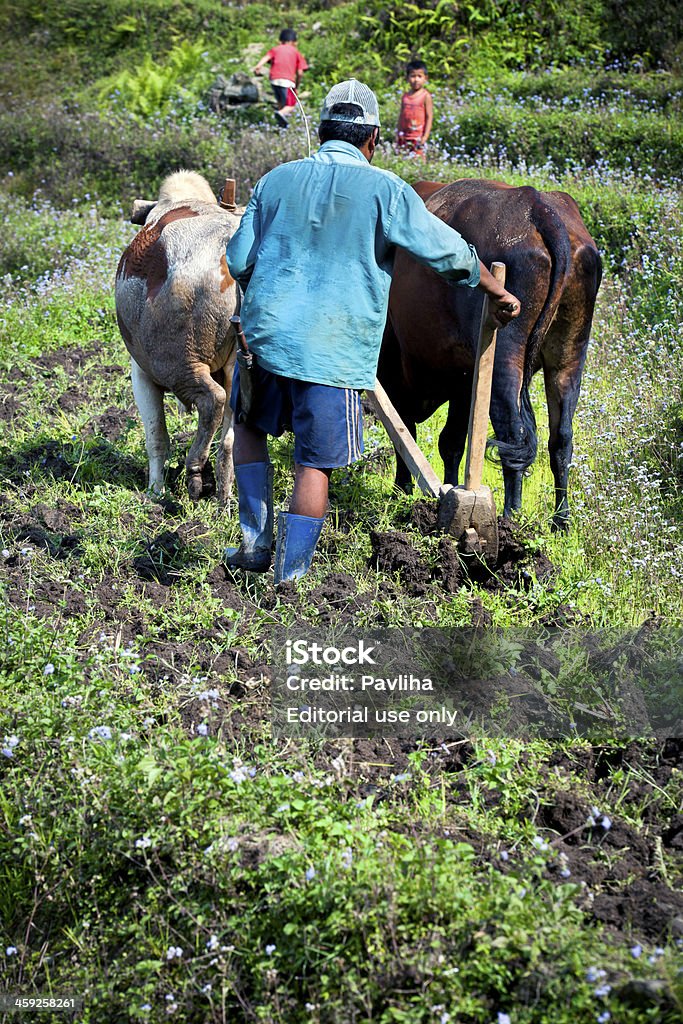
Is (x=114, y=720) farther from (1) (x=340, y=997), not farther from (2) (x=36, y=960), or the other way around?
(1) (x=340, y=997)

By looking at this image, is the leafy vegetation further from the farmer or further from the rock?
the rock

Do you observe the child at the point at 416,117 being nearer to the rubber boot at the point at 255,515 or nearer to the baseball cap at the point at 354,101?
the baseball cap at the point at 354,101

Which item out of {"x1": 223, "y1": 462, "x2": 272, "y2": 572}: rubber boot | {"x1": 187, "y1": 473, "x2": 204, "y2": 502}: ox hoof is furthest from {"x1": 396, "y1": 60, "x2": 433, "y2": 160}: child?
{"x1": 223, "y1": 462, "x2": 272, "y2": 572}: rubber boot

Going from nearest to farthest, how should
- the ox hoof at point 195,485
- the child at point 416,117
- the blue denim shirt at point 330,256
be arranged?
Result: the blue denim shirt at point 330,256 → the ox hoof at point 195,485 → the child at point 416,117

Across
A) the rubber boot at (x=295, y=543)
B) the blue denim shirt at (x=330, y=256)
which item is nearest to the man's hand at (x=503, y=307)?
the blue denim shirt at (x=330, y=256)

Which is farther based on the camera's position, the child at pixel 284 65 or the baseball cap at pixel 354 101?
the child at pixel 284 65

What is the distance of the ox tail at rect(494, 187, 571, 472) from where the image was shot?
17.5 feet

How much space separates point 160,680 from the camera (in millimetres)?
4152

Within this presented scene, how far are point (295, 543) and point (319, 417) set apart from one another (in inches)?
21.5

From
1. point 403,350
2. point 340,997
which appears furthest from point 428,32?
point 340,997

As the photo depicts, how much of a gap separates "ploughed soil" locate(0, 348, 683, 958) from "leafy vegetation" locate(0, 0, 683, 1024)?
0.01m

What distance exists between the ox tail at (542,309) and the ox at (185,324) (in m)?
1.62

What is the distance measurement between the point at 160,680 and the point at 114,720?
1.41 feet

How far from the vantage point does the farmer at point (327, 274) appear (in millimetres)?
4160
